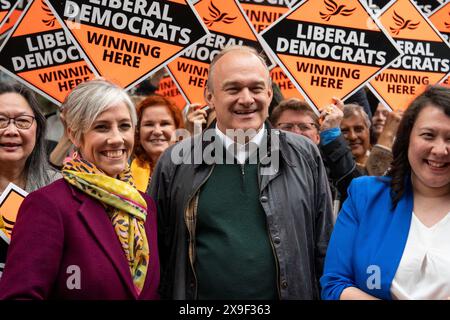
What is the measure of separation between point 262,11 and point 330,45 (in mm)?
979

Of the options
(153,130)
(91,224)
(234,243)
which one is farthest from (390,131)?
(91,224)

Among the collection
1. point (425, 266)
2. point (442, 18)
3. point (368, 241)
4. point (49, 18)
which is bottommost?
point (425, 266)

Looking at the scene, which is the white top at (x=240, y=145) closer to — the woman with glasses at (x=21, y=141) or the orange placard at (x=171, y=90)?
the woman with glasses at (x=21, y=141)

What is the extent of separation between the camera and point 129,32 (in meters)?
4.81

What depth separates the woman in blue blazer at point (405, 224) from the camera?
2.69m

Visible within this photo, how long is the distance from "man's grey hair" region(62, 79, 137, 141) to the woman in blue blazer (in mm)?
1134

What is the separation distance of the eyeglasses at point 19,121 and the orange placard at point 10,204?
36cm

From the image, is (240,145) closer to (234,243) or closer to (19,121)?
(234,243)

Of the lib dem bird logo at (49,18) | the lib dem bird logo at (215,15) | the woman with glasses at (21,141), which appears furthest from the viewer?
the lib dem bird logo at (215,15)

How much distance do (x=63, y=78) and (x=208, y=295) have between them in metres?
2.35

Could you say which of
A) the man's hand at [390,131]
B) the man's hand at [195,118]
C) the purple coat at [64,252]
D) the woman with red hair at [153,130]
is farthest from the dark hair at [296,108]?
the purple coat at [64,252]
